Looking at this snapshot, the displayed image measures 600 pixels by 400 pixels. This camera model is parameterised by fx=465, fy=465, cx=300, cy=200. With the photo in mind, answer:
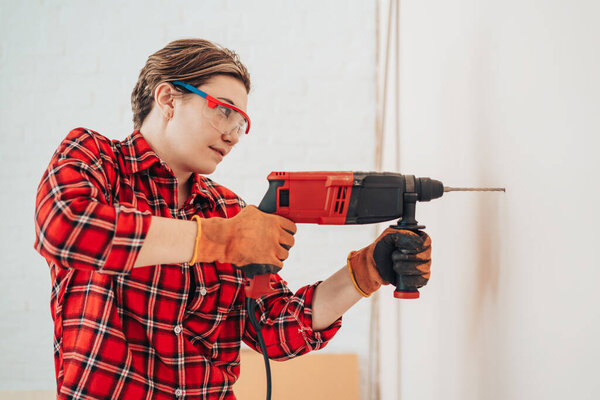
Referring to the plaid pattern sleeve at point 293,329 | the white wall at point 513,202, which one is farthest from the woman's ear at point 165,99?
the white wall at point 513,202

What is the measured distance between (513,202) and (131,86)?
1.89 meters

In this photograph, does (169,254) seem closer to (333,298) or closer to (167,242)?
(167,242)

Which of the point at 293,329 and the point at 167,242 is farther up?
the point at 167,242

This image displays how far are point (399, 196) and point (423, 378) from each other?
63 centimetres

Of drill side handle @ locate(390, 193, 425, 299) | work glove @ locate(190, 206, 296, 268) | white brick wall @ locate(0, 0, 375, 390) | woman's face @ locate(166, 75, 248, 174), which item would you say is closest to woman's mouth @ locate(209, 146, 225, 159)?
woman's face @ locate(166, 75, 248, 174)

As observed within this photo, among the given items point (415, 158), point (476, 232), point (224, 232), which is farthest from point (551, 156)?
point (415, 158)

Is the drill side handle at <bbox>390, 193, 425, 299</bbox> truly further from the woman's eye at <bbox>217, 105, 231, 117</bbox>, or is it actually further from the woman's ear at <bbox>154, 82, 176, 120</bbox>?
the woman's ear at <bbox>154, 82, 176, 120</bbox>

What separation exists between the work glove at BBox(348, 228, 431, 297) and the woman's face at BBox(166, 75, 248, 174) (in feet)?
1.34

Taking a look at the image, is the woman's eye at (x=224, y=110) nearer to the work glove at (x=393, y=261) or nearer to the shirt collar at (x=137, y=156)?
the shirt collar at (x=137, y=156)

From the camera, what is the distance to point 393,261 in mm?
936

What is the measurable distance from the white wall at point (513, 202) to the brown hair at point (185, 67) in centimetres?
52

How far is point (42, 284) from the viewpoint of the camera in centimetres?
212

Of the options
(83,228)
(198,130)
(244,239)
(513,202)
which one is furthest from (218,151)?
(513,202)

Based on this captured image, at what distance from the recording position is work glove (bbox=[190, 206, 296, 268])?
0.85 meters
